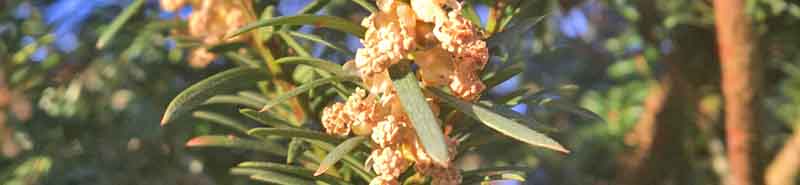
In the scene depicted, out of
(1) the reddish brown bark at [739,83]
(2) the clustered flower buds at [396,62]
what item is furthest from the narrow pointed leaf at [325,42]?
(1) the reddish brown bark at [739,83]

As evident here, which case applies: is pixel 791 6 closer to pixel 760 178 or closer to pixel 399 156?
pixel 760 178

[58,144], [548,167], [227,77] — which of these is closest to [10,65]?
[58,144]

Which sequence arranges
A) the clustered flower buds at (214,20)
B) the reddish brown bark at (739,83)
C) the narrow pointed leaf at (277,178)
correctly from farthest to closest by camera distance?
the reddish brown bark at (739,83)
the clustered flower buds at (214,20)
the narrow pointed leaf at (277,178)

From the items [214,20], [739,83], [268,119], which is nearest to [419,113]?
[268,119]

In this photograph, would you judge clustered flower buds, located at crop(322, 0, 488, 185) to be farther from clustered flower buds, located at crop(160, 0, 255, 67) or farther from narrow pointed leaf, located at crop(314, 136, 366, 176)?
clustered flower buds, located at crop(160, 0, 255, 67)

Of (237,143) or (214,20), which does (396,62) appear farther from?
(214,20)

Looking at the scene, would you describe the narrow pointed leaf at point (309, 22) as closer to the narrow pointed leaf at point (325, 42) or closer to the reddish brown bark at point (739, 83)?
the narrow pointed leaf at point (325, 42)
